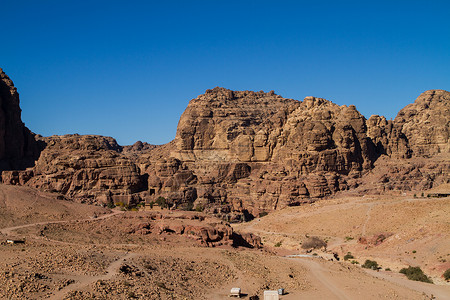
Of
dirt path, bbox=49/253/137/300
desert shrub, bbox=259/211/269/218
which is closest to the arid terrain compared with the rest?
dirt path, bbox=49/253/137/300

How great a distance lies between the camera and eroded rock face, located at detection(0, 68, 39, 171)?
107875mm

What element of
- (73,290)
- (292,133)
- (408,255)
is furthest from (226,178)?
(73,290)

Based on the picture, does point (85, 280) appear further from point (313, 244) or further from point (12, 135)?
point (12, 135)

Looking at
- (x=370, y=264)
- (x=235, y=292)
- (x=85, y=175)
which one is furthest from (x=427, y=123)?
(x=235, y=292)

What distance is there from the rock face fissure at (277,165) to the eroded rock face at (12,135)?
540mm

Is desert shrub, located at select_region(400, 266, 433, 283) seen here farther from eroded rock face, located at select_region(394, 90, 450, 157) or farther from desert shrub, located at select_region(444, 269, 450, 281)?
eroded rock face, located at select_region(394, 90, 450, 157)

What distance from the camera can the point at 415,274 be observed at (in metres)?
39.3

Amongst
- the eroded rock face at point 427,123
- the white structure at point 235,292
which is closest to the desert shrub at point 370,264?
the white structure at point 235,292

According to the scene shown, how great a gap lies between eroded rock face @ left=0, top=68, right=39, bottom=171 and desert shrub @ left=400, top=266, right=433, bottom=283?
86.3 metres

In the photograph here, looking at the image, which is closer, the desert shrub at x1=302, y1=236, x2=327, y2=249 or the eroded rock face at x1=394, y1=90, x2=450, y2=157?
the desert shrub at x1=302, y1=236, x2=327, y2=249

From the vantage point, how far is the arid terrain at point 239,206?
2917 centimetres

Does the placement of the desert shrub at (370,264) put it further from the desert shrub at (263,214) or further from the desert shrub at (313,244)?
the desert shrub at (263,214)

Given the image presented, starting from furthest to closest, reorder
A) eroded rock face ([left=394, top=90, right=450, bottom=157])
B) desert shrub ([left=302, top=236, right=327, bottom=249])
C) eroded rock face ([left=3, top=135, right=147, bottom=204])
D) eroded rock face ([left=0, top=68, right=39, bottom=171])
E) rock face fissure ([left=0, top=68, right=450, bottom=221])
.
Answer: eroded rock face ([left=0, top=68, right=39, bottom=171]), eroded rock face ([left=394, top=90, right=450, bottom=157]), rock face fissure ([left=0, top=68, right=450, bottom=221]), eroded rock face ([left=3, top=135, right=147, bottom=204]), desert shrub ([left=302, top=236, right=327, bottom=249])

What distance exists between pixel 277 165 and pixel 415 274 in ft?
163
